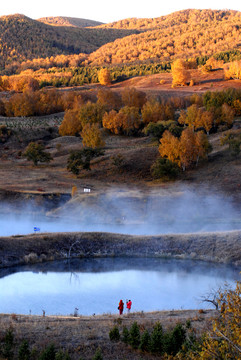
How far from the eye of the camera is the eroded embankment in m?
34.0

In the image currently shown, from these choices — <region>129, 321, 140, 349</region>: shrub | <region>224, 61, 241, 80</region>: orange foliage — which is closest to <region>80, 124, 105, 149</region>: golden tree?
<region>129, 321, 140, 349</region>: shrub

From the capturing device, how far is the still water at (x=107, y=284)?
1006 inches

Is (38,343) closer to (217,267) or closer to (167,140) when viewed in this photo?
(217,267)

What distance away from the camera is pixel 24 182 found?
5641cm

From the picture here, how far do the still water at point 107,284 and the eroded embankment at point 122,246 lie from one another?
85 cm

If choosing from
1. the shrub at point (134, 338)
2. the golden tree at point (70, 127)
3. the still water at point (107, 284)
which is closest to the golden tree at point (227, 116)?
the golden tree at point (70, 127)

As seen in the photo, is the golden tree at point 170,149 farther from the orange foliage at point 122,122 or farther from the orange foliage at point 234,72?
the orange foliage at point 234,72

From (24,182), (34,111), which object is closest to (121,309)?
(24,182)

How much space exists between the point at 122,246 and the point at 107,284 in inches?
261

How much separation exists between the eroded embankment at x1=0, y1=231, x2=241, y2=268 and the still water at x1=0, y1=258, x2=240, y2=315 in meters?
0.85

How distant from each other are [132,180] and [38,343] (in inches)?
1730

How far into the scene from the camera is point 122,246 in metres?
36.4

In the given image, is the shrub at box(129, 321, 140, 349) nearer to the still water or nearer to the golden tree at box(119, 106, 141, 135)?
the still water

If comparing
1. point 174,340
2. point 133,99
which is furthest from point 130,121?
point 174,340
